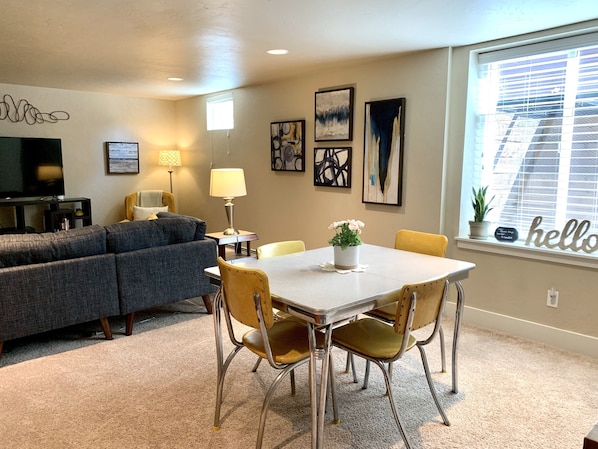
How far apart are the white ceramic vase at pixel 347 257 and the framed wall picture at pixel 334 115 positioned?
2227 mm

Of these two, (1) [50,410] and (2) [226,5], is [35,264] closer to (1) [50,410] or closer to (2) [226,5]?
(1) [50,410]

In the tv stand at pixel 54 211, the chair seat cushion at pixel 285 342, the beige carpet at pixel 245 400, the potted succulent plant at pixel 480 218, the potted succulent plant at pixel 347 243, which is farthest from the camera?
the tv stand at pixel 54 211

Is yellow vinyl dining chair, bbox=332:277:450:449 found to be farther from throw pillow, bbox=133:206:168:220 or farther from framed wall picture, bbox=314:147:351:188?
throw pillow, bbox=133:206:168:220

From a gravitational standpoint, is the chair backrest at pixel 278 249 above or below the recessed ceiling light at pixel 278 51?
below

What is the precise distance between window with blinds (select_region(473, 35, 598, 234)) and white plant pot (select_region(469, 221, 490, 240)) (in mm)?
160

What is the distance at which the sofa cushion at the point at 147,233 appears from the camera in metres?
3.19

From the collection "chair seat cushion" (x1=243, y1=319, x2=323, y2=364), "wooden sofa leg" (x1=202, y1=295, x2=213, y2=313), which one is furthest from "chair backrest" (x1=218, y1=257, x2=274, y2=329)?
Answer: "wooden sofa leg" (x1=202, y1=295, x2=213, y2=313)

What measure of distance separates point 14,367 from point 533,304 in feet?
12.0

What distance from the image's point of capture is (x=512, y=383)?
2.63 meters

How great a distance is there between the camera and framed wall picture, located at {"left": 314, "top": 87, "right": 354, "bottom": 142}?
4.30m

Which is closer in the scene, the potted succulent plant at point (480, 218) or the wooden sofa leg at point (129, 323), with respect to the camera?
the wooden sofa leg at point (129, 323)

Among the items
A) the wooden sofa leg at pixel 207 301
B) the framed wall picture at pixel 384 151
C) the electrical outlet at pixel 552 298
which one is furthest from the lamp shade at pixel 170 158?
the electrical outlet at pixel 552 298

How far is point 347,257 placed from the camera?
91.9 inches

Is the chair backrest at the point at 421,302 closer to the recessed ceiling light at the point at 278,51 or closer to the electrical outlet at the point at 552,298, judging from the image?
the electrical outlet at the point at 552,298
